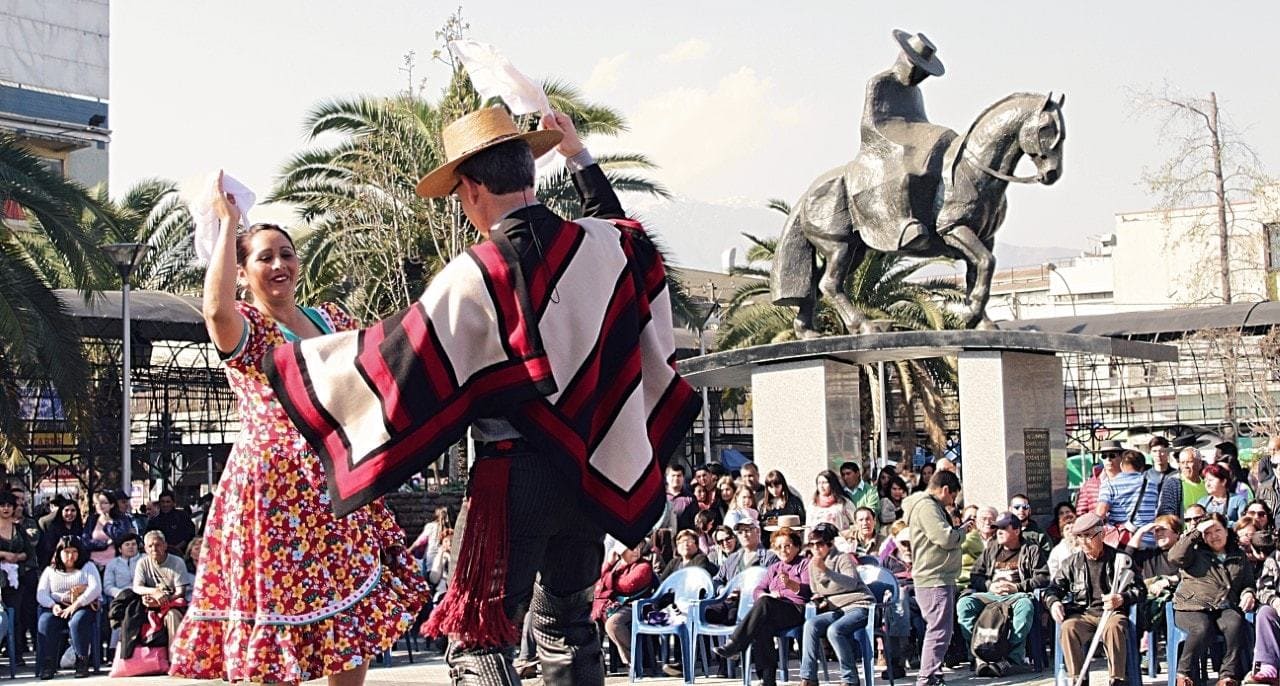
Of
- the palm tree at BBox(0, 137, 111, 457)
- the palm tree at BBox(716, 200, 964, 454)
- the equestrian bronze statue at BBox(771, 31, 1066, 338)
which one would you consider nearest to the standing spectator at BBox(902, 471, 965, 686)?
the equestrian bronze statue at BBox(771, 31, 1066, 338)

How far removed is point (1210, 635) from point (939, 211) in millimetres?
5754

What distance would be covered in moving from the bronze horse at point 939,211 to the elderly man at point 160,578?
6.41 m

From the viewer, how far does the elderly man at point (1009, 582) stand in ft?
38.6

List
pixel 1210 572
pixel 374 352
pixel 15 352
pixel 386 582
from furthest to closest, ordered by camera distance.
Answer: pixel 15 352
pixel 1210 572
pixel 386 582
pixel 374 352

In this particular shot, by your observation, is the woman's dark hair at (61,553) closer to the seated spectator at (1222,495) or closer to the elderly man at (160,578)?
the elderly man at (160,578)

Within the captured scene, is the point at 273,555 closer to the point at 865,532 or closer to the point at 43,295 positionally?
the point at 865,532

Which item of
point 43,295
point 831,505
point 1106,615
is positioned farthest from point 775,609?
point 43,295

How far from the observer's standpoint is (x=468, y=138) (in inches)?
169

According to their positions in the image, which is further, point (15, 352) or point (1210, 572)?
point (15, 352)

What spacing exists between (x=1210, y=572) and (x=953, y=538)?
5.12ft

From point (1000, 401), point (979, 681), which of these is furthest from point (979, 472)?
point (979, 681)

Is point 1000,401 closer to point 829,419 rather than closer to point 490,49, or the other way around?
point 829,419

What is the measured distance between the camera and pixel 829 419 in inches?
648

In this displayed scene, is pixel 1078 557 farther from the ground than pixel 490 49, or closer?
closer
